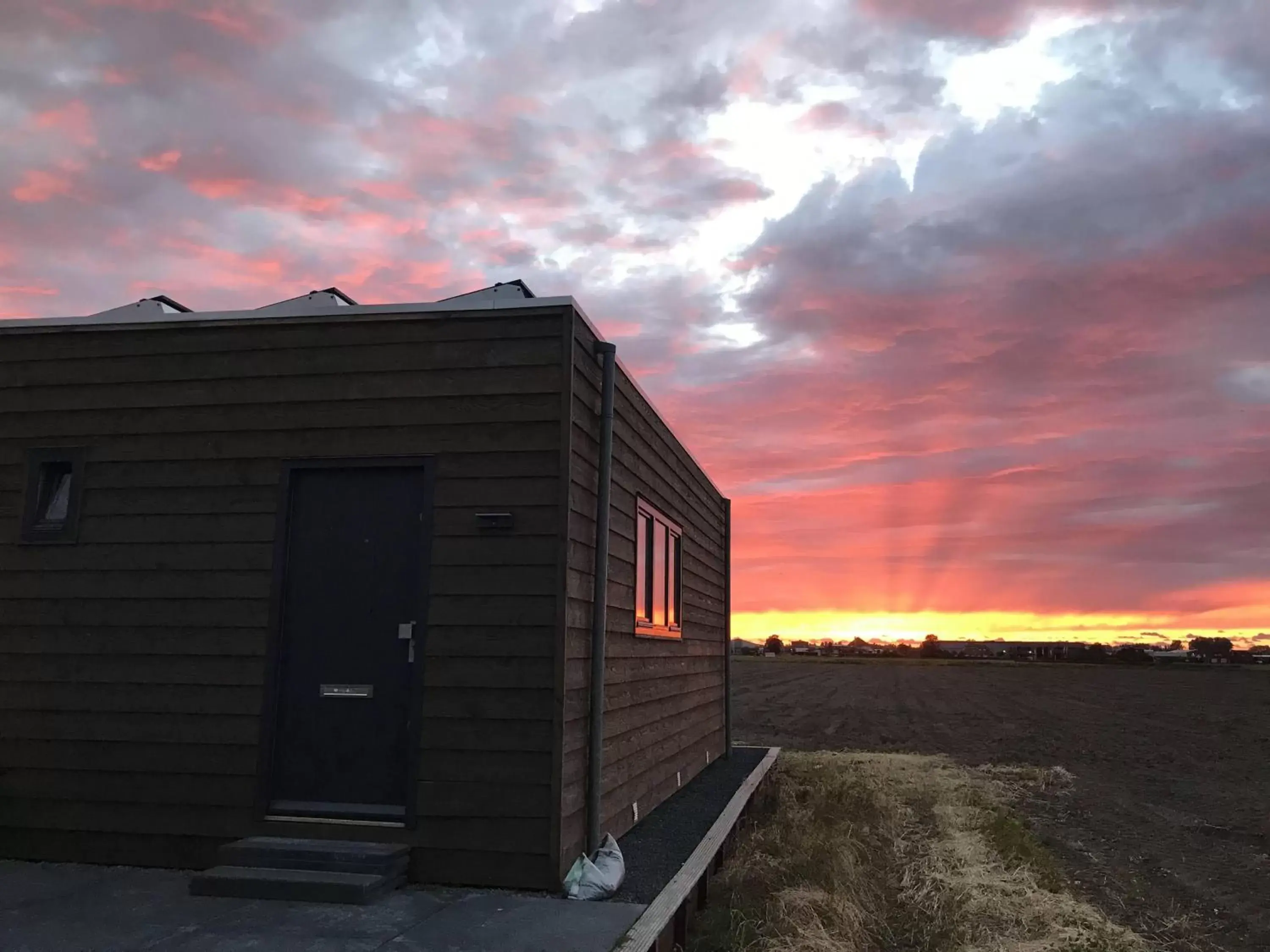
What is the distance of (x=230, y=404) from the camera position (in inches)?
217

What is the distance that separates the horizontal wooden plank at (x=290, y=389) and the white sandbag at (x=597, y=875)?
2.70 m

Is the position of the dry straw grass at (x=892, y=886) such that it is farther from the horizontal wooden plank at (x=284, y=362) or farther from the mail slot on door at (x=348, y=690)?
the horizontal wooden plank at (x=284, y=362)

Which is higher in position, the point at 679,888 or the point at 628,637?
the point at 628,637

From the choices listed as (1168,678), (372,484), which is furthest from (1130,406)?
(1168,678)

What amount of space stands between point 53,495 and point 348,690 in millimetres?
2586

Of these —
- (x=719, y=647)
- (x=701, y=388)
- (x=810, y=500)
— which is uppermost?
(x=701, y=388)

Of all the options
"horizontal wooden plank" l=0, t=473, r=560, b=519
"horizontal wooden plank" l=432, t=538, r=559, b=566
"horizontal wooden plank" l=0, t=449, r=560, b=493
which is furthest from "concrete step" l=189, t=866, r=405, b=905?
"horizontal wooden plank" l=0, t=449, r=560, b=493

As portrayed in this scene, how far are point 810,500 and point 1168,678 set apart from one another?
142 feet

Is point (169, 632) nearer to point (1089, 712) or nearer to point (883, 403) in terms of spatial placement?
point (883, 403)

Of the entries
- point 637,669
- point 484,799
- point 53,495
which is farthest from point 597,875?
point 53,495

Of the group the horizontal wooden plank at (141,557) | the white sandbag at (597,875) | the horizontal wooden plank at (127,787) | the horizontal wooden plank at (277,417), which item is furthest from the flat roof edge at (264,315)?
the white sandbag at (597,875)

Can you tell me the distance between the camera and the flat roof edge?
5.15 m

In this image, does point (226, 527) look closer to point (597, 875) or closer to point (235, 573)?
point (235, 573)

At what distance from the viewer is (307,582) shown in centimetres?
529
